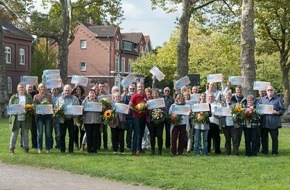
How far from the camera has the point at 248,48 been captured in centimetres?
2025

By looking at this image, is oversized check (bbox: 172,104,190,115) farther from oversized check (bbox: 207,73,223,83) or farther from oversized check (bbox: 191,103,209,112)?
oversized check (bbox: 207,73,223,83)

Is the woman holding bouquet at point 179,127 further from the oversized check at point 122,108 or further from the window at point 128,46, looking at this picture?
the window at point 128,46

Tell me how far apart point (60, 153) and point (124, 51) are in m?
70.6

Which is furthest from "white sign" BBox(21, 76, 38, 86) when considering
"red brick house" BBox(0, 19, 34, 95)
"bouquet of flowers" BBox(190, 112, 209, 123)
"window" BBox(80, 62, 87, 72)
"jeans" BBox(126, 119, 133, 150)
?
"window" BBox(80, 62, 87, 72)

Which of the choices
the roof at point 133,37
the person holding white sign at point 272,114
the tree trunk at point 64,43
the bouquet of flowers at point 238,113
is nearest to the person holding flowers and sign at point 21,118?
the bouquet of flowers at point 238,113

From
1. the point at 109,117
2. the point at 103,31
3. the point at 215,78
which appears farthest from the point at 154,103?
the point at 103,31

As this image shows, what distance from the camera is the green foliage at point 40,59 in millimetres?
68000

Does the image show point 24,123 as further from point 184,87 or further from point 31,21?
point 31,21

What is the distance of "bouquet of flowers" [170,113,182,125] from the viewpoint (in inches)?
586

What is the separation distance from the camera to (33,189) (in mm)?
10328

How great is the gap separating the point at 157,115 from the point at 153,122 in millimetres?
276

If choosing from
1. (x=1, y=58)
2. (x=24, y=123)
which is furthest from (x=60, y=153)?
(x=1, y=58)

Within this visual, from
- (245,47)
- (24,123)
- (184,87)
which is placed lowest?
(24,123)

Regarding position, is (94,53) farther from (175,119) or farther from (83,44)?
(175,119)
